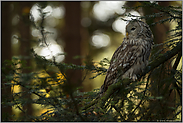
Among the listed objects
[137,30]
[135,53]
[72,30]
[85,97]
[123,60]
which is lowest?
[85,97]

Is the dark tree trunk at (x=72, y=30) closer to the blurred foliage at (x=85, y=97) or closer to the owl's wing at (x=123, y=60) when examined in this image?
the owl's wing at (x=123, y=60)

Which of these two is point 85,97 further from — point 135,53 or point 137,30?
point 137,30

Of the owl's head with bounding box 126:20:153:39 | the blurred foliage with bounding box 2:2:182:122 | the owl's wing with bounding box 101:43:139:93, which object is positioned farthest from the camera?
the owl's head with bounding box 126:20:153:39

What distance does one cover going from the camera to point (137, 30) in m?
3.27

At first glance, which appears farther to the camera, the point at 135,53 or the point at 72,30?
the point at 72,30

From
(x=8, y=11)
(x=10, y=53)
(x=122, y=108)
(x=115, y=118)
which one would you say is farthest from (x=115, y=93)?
(x=8, y=11)

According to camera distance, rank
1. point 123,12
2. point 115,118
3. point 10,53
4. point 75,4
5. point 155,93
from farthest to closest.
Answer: point 75,4 < point 10,53 < point 123,12 < point 155,93 < point 115,118

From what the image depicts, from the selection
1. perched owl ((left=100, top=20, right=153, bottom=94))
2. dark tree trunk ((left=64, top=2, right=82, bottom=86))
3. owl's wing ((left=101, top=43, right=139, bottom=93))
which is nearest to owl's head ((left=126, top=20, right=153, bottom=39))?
perched owl ((left=100, top=20, right=153, bottom=94))

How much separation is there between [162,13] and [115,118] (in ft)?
6.70

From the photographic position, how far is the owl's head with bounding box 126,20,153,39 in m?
3.18

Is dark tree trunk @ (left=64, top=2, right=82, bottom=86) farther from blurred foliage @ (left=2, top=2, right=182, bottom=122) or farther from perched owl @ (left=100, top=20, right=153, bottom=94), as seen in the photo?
blurred foliage @ (left=2, top=2, right=182, bottom=122)

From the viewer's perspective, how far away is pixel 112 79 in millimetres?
3031

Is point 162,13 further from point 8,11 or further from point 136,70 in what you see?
point 8,11

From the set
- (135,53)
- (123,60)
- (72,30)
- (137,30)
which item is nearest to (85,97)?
(123,60)
